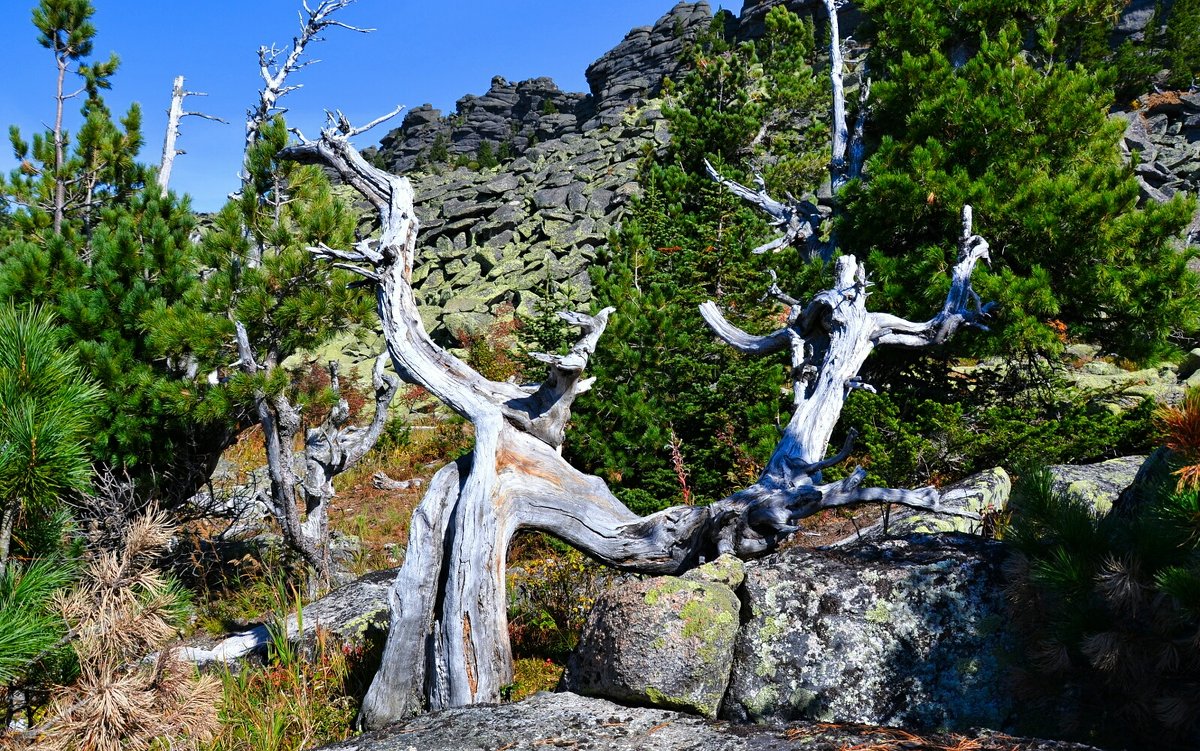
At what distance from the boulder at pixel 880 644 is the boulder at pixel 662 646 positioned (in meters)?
0.13

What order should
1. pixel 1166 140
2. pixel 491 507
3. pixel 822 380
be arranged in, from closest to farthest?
pixel 491 507, pixel 822 380, pixel 1166 140

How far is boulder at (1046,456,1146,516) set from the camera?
5631mm

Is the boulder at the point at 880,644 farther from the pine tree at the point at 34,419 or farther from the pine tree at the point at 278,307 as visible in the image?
the pine tree at the point at 278,307

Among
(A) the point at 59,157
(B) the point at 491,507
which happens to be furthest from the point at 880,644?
(A) the point at 59,157

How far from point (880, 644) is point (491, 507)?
91.1 inches

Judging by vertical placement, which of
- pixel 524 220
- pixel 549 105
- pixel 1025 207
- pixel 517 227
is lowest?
pixel 1025 207

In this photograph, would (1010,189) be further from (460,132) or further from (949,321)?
(460,132)

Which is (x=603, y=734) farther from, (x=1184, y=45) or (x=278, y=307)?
(x=1184, y=45)

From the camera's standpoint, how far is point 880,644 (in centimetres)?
333

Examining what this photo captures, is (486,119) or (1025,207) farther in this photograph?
(486,119)

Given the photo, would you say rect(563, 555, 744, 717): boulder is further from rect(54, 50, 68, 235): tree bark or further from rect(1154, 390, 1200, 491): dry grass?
rect(54, 50, 68, 235): tree bark

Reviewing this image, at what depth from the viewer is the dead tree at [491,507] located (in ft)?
14.0

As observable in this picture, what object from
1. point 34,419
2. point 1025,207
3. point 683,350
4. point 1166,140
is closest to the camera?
point 34,419

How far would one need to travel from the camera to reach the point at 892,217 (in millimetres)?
8695
